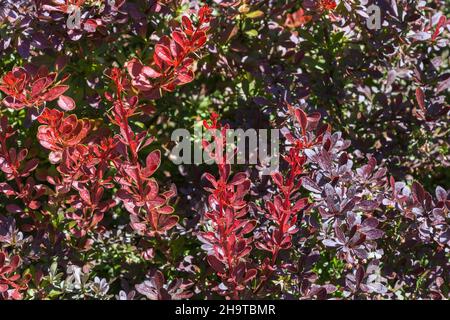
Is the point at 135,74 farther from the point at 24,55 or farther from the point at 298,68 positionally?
the point at 298,68

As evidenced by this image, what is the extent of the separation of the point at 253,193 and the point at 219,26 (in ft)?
2.05

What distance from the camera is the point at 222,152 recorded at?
186 centimetres

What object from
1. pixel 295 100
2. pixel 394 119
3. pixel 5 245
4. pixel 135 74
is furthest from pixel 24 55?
pixel 394 119

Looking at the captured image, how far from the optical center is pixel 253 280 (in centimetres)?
212

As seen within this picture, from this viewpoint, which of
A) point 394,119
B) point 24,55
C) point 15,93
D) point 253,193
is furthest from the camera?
point 394,119

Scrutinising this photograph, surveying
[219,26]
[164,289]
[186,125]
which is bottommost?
[164,289]

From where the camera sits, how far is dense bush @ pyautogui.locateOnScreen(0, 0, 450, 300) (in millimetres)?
1920

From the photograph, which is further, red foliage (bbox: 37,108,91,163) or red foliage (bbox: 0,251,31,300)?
red foliage (bbox: 0,251,31,300)

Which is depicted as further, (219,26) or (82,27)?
(219,26)

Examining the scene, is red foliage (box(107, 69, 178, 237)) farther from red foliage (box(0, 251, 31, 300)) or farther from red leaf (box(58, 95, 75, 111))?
red foliage (box(0, 251, 31, 300))

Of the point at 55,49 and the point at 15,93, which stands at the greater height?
the point at 55,49

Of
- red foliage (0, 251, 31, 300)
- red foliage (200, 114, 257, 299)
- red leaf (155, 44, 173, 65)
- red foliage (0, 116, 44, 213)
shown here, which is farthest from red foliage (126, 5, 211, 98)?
red foliage (0, 251, 31, 300)

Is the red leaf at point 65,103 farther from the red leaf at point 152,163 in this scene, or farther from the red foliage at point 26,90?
the red leaf at point 152,163

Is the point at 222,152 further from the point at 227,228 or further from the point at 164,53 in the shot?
the point at 164,53
